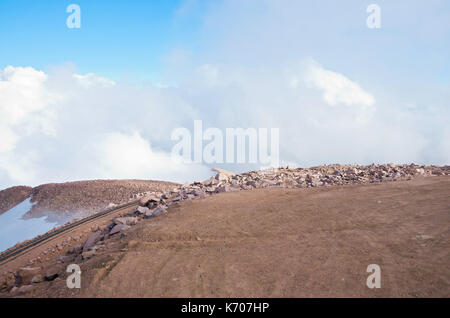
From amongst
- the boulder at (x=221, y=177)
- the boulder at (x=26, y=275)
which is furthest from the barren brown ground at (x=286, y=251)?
the boulder at (x=221, y=177)

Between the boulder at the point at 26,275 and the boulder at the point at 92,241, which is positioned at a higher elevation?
the boulder at the point at 92,241

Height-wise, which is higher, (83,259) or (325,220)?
(325,220)

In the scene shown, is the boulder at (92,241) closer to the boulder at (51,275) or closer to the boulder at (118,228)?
the boulder at (118,228)

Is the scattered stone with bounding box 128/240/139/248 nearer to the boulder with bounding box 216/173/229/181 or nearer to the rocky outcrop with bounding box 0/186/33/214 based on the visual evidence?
the boulder with bounding box 216/173/229/181

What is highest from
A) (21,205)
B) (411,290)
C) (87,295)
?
(411,290)

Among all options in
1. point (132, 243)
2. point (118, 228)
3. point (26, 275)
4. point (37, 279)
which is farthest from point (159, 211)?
point (26, 275)

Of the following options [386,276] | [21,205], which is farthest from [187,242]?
[21,205]

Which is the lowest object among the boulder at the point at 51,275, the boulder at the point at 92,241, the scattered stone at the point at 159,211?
the boulder at the point at 51,275
